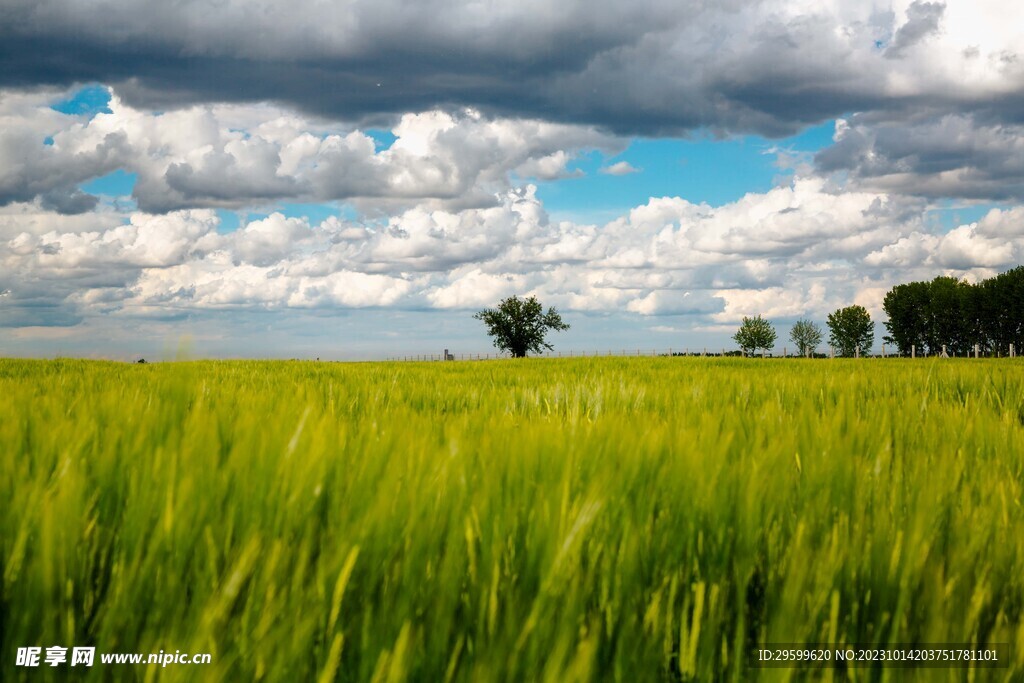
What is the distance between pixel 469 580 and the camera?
1.45m

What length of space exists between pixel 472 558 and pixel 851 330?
537 feet

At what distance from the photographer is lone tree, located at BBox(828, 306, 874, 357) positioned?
5827 inches

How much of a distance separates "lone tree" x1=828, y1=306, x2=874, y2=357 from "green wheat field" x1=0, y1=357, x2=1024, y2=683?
159 meters

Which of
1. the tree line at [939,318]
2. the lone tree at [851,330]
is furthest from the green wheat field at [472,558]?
the lone tree at [851,330]

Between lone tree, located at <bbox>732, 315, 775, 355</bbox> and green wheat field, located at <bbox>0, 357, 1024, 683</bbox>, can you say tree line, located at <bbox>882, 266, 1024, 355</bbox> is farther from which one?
green wheat field, located at <bbox>0, 357, 1024, 683</bbox>

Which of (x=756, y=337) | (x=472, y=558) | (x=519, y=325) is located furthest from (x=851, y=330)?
(x=472, y=558)

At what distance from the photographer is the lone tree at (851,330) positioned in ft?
486

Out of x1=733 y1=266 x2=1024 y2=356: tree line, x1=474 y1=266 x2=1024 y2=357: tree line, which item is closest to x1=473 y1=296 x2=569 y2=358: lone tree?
x1=474 y1=266 x2=1024 y2=357: tree line

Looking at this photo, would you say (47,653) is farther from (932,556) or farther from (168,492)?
(932,556)

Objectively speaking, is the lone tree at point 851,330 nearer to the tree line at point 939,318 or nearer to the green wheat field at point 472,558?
the tree line at point 939,318

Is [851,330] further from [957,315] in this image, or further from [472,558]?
[472,558]

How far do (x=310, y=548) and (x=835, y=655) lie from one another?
3.31ft

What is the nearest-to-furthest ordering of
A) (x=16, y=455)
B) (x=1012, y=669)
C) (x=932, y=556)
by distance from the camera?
(x=1012, y=669) → (x=932, y=556) → (x=16, y=455)

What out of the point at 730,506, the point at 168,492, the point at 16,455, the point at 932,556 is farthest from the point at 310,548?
the point at 932,556
